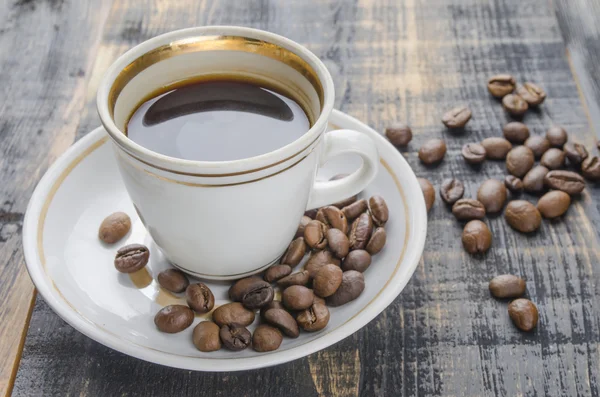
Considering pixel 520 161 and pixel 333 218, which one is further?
pixel 520 161

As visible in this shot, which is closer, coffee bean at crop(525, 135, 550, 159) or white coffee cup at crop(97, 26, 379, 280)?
white coffee cup at crop(97, 26, 379, 280)

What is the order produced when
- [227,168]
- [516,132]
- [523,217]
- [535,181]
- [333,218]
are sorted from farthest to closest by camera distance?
[516,132] < [535,181] < [523,217] < [333,218] < [227,168]

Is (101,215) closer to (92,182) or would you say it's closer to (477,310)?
(92,182)

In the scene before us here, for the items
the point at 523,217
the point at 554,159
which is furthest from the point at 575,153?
the point at 523,217

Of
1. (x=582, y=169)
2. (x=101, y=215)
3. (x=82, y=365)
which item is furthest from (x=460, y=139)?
(x=82, y=365)

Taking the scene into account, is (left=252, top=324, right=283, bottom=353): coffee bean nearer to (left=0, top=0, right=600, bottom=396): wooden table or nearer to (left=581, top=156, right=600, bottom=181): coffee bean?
(left=0, top=0, right=600, bottom=396): wooden table

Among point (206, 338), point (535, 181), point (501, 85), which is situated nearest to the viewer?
point (206, 338)

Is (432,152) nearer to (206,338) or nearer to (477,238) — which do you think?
(477,238)

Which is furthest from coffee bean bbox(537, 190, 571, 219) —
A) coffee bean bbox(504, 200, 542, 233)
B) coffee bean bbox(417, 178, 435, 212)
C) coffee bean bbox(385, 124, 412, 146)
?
coffee bean bbox(385, 124, 412, 146)
